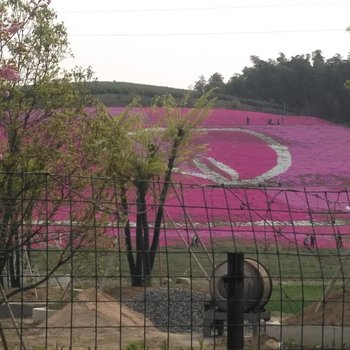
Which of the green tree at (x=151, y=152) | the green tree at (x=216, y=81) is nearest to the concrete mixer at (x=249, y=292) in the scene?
the green tree at (x=151, y=152)

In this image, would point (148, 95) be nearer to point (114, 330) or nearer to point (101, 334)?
point (114, 330)

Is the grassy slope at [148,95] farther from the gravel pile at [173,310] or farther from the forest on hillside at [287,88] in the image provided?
the gravel pile at [173,310]

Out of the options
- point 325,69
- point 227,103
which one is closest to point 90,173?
point 227,103

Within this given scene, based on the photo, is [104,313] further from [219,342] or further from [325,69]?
[325,69]

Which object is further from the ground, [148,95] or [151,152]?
[148,95]

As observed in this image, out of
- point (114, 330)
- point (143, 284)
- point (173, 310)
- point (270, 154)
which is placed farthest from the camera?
point (270, 154)

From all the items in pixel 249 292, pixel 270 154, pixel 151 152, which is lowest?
pixel 270 154

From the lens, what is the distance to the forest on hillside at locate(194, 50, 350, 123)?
247ft

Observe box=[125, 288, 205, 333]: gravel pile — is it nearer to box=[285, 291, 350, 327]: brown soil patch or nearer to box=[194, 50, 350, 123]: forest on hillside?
box=[285, 291, 350, 327]: brown soil patch

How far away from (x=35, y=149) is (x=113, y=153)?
1.52m

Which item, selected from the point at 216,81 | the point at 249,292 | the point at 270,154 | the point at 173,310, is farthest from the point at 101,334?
the point at 216,81

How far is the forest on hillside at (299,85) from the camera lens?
75.4 meters

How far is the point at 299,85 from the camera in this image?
259 ft

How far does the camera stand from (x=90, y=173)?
41.1 ft
